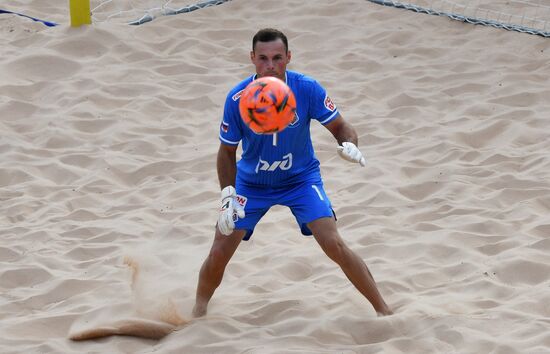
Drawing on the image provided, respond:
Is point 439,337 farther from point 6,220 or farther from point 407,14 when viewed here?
point 407,14

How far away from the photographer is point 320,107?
4.67 m

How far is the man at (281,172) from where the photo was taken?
15.0 ft

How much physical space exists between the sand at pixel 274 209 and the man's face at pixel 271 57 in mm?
1170

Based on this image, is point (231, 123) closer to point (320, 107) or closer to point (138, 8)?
point (320, 107)

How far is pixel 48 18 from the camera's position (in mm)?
A: 9484

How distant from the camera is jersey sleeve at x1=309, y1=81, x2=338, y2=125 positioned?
4.66 metres

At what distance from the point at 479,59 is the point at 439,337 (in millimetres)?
4393

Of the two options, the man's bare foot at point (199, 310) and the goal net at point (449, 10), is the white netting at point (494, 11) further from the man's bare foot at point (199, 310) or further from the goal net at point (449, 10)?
the man's bare foot at point (199, 310)

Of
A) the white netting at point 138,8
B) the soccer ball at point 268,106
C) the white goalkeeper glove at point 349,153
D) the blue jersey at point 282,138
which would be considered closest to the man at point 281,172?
the blue jersey at point 282,138

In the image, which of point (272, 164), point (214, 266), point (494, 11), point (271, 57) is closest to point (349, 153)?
point (272, 164)

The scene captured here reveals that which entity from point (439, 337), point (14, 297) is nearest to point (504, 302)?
point (439, 337)

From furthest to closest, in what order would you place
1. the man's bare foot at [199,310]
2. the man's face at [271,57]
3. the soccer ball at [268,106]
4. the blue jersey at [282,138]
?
the man's bare foot at [199,310] < the blue jersey at [282,138] < the man's face at [271,57] < the soccer ball at [268,106]

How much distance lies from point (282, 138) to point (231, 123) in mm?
247

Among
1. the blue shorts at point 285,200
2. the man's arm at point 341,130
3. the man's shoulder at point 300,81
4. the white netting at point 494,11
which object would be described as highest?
the man's shoulder at point 300,81
